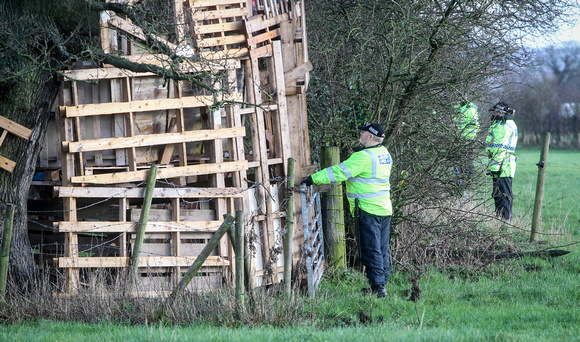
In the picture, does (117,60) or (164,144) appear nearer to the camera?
(117,60)

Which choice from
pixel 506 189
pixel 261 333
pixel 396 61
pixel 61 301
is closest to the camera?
pixel 261 333

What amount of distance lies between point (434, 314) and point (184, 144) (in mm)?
3544

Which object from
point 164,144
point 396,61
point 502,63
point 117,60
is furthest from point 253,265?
point 502,63

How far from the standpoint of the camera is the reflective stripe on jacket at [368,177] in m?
6.90

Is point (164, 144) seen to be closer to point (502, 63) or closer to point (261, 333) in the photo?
point (261, 333)

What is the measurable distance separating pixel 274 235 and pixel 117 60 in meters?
2.91

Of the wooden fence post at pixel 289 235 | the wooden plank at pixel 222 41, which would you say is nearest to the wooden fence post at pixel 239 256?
the wooden fence post at pixel 289 235

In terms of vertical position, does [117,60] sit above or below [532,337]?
above

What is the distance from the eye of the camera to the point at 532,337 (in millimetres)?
5191

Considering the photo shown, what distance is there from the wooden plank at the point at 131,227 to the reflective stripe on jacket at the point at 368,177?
1678mm

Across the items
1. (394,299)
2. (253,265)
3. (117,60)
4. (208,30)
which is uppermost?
(208,30)

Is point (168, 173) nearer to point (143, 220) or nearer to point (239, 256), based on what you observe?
point (143, 220)

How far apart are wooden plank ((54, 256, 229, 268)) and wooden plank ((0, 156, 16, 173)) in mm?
1228

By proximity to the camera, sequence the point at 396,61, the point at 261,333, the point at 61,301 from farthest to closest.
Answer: the point at 396,61 < the point at 61,301 < the point at 261,333
